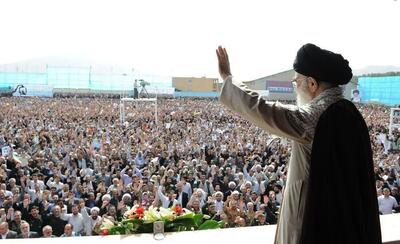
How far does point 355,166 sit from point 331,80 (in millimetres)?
227

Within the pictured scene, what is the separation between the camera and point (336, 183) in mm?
1044

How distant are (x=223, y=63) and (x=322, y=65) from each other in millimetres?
255

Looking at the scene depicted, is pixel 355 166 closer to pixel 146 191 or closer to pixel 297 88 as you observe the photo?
pixel 297 88

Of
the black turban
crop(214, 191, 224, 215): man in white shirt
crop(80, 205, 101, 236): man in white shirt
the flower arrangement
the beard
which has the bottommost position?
crop(80, 205, 101, 236): man in white shirt

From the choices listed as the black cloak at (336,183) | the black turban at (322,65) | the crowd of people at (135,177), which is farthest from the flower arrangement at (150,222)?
the black turban at (322,65)

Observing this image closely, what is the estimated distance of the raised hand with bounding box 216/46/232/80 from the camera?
1141mm

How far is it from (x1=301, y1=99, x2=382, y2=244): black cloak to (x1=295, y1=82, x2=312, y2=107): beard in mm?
98

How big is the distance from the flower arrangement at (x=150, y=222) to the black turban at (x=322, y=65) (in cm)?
104

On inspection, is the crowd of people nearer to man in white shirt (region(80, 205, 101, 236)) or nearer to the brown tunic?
man in white shirt (region(80, 205, 101, 236))

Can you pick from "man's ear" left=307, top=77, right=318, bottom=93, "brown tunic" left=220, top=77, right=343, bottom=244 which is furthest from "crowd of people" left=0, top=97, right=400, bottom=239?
"man's ear" left=307, top=77, right=318, bottom=93

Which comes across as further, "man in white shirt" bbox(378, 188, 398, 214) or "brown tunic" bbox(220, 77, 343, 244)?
"man in white shirt" bbox(378, 188, 398, 214)

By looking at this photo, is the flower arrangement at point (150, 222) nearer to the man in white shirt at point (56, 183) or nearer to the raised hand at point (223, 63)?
the raised hand at point (223, 63)

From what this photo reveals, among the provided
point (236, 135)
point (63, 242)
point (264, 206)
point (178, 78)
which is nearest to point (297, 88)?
point (63, 242)

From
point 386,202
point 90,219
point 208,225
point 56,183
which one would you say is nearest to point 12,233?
point 90,219
